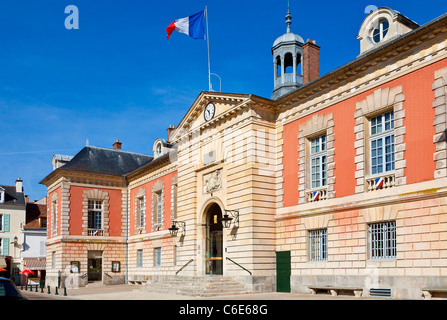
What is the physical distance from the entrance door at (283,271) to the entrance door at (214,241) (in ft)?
10.5

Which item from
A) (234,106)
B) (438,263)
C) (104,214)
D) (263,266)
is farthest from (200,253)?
(104,214)

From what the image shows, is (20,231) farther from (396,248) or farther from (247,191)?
(396,248)

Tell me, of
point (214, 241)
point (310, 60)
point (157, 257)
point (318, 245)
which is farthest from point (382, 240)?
point (157, 257)

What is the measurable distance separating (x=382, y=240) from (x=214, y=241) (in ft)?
29.3

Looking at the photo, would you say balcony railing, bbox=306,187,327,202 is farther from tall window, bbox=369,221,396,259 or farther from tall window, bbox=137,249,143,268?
tall window, bbox=137,249,143,268

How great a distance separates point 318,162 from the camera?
760 inches

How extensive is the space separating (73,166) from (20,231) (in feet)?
48.4

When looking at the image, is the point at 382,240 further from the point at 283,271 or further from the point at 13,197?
the point at 13,197

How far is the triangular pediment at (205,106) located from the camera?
21.4 meters

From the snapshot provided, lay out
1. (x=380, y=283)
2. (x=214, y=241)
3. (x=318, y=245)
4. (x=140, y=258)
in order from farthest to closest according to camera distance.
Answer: (x=140, y=258) → (x=214, y=241) → (x=318, y=245) → (x=380, y=283)

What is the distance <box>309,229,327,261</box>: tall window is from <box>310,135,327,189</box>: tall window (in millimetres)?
1717

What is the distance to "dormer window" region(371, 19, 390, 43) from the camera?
18.1m

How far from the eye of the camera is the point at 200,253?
2328 centimetres

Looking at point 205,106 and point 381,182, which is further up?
point 205,106
